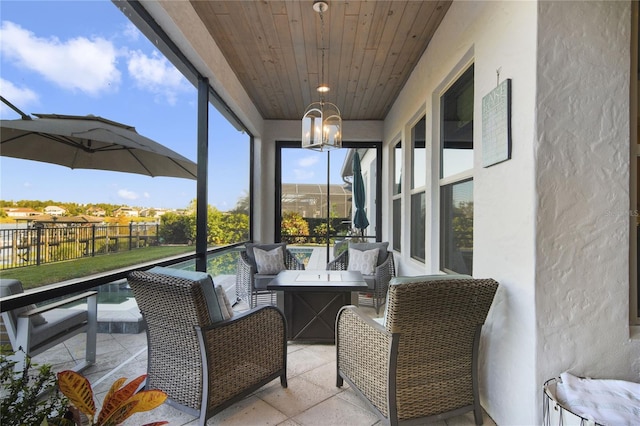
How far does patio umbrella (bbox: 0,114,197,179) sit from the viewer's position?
1509mm

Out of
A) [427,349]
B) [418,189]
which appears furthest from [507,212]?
[418,189]

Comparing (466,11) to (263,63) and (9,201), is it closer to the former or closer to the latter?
(263,63)

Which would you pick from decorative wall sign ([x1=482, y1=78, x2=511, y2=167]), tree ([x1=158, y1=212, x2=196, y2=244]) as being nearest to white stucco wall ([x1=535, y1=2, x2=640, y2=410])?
decorative wall sign ([x1=482, y1=78, x2=511, y2=167])

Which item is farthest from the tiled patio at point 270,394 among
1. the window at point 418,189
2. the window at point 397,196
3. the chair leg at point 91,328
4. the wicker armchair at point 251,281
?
the window at point 397,196

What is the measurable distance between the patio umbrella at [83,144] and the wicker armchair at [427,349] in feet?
6.23

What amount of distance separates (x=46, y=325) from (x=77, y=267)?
39cm

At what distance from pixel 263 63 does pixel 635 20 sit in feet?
10.1

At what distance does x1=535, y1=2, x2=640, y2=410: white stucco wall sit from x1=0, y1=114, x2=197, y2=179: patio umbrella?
2.45 metres

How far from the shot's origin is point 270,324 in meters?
2.20

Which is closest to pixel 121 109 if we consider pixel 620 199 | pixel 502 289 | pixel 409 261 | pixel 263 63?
pixel 263 63

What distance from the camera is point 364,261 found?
14.5 feet

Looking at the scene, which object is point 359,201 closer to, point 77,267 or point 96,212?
point 96,212

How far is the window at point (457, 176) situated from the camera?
2.59m

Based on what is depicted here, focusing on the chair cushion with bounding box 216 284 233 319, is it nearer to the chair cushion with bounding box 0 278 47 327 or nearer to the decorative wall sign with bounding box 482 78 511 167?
the chair cushion with bounding box 0 278 47 327
